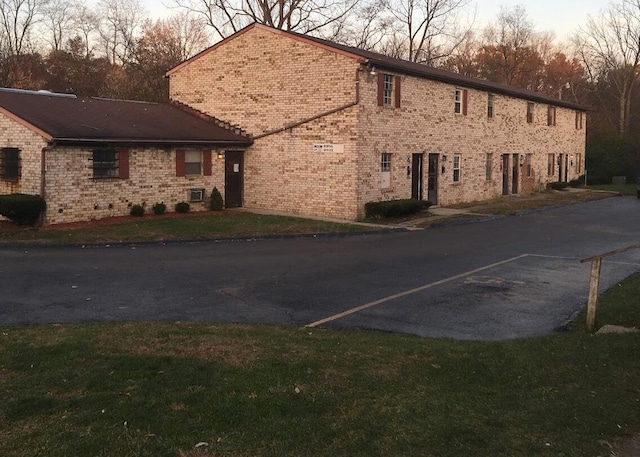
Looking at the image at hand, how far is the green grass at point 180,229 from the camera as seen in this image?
17.9 metres

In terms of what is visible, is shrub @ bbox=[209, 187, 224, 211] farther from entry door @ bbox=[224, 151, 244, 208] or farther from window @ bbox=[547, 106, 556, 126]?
window @ bbox=[547, 106, 556, 126]

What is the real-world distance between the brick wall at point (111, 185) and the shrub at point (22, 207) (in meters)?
0.41

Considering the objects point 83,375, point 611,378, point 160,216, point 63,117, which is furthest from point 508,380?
point 63,117

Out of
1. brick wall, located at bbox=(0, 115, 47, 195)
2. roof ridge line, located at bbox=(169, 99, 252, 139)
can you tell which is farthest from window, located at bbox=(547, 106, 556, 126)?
brick wall, located at bbox=(0, 115, 47, 195)

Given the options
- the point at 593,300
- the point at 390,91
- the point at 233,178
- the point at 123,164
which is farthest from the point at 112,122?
the point at 593,300

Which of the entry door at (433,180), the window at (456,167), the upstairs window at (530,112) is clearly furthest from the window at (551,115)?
the entry door at (433,180)

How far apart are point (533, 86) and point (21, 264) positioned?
64351 millimetres

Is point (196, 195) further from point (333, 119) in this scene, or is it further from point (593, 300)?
point (593, 300)

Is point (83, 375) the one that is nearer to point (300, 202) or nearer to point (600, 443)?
point (600, 443)

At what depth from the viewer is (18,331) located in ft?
26.6

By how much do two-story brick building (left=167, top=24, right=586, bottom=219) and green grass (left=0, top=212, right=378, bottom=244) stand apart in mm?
2756

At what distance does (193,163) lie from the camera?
24.8m

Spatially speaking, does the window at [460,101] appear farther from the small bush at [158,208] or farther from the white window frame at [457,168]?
the small bush at [158,208]

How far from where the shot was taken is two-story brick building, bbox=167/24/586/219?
24.0 m
